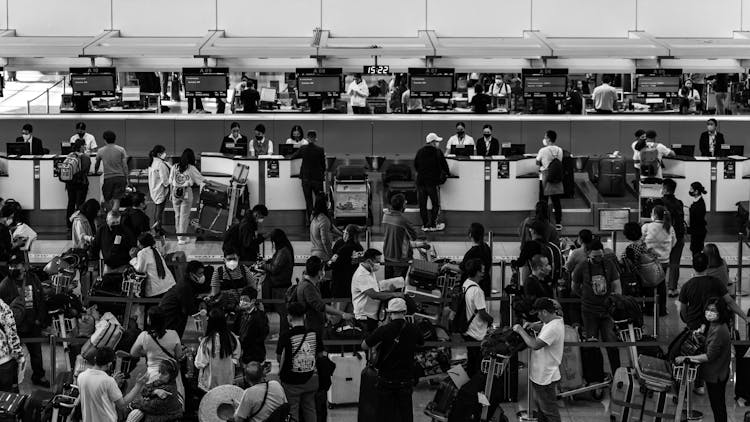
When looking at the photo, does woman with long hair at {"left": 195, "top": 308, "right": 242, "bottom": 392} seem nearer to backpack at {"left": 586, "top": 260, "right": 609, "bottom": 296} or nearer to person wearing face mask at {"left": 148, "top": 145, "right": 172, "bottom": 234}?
backpack at {"left": 586, "top": 260, "right": 609, "bottom": 296}

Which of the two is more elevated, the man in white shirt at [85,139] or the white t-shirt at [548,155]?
the man in white shirt at [85,139]

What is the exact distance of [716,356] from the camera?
12.5 m

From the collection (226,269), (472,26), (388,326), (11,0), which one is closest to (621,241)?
(472,26)

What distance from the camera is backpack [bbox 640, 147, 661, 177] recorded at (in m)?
21.6

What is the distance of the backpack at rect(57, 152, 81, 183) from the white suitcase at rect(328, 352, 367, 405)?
895 cm

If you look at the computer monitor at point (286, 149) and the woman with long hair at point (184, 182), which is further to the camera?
the computer monitor at point (286, 149)

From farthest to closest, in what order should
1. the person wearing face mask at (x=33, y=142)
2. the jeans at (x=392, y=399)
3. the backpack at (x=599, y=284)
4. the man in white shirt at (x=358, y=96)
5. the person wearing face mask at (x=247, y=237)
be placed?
the man in white shirt at (x=358, y=96), the person wearing face mask at (x=33, y=142), the person wearing face mask at (x=247, y=237), the backpack at (x=599, y=284), the jeans at (x=392, y=399)

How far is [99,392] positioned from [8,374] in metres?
1.62

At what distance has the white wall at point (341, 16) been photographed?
84.7 feet

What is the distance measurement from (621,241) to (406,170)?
184 inches

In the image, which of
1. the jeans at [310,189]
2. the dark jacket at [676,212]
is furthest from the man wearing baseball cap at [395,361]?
the jeans at [310,189]

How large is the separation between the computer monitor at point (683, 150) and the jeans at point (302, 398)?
12.2 meters

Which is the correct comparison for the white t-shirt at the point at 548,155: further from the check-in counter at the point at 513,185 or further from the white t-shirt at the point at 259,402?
the white t-shirt at the point at 259,402

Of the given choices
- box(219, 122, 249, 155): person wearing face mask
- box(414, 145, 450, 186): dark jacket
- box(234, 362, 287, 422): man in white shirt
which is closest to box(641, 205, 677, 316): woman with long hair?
box(414, 145, 450, 186): dark jacket
